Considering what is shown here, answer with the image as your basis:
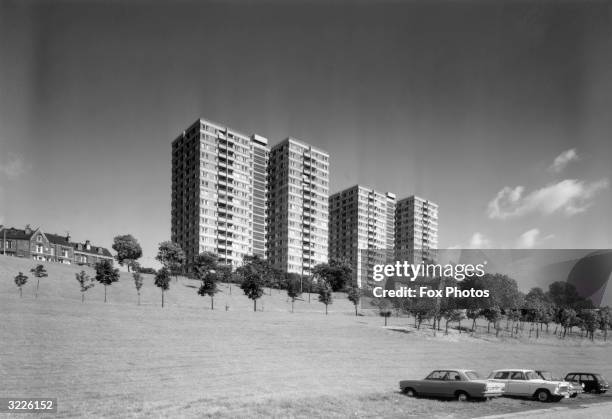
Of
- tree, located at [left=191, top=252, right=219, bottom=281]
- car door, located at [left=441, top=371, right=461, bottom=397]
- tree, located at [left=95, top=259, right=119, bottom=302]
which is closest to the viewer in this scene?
car door, located at [left=441, top=371, right=461, bottom=397]

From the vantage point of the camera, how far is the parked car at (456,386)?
25.5 metres

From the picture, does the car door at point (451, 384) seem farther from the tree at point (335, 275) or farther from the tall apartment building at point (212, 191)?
the tall apartment building at point (212, 191)

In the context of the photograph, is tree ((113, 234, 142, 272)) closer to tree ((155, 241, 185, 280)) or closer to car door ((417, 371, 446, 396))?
tree ((155, 241, 185, 280))

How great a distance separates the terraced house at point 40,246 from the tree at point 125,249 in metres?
3.36

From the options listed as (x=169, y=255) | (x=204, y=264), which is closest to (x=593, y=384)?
(x=204, y=264)

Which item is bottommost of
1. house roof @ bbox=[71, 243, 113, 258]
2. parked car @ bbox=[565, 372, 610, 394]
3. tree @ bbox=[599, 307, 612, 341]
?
tree @ bbox=[599, 307, 612, 341]

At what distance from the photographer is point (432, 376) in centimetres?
2755

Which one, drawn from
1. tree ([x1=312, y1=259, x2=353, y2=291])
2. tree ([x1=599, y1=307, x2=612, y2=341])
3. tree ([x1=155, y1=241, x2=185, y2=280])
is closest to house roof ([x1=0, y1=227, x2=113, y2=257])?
tree ([x1=155, y1=241, x2=185, y2=280])

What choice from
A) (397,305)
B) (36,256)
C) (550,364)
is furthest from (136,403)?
(36,256)

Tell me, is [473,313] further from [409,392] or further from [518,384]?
[409,392]

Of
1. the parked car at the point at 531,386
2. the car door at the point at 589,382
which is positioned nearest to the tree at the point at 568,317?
the car door at the point at 589,382

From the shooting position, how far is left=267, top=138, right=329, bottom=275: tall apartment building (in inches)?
6777

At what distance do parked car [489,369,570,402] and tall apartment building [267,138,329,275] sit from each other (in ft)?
455

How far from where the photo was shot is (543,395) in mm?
27125
